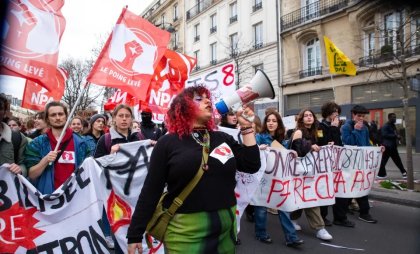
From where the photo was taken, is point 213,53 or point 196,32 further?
point 196,32

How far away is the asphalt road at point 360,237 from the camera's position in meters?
4.53

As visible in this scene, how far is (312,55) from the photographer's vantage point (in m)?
22.2

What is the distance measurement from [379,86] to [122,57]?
16.0 meters

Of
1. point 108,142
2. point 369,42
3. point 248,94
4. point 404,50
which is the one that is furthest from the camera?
point 369,42

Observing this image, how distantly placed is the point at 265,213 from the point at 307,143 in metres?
1.18

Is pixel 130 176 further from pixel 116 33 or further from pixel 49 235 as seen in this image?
pixel 116 33

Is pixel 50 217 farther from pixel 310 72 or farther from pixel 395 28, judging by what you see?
pixel 310 72

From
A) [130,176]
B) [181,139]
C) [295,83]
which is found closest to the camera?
[181,139]

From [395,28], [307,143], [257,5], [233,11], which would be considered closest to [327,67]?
[257,5]

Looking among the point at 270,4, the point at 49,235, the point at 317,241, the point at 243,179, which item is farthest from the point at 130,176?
the point at 270,4

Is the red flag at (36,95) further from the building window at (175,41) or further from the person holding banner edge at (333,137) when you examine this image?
the building window at (175,41)

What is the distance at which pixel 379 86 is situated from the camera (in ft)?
57.4

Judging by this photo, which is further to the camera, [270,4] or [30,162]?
[270,4]

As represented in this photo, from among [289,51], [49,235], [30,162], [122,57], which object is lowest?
[49,235]
